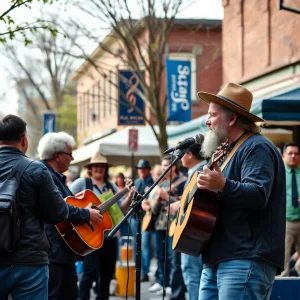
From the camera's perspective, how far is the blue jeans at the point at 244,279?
4.53 meters

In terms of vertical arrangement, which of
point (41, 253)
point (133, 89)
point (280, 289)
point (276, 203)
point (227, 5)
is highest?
point (227, 5)

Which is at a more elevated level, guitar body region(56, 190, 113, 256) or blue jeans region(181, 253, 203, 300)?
guitar body region(56, 190, 113, 256)

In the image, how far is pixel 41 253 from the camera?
5094 mm

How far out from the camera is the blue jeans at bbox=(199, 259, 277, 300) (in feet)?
14.9

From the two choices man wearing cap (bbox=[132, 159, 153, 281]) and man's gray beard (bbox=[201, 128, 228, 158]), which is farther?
man wearing cap (bbox=[132, 159, 153, 281])

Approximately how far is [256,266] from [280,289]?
1847 millimetres

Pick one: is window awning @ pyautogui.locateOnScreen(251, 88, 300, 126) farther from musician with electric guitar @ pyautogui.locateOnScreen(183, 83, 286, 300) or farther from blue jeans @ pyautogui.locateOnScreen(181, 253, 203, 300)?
musician with electric guitar @ pyautogui.locateOnScreen(183, 83, 286, 300)

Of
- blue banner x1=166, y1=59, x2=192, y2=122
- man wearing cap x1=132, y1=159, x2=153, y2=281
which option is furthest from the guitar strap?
blue banner x1=166, y1=59, x2=192, y2=122

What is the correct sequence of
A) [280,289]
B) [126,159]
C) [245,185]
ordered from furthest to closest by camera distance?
[126,159], [280,289], [245,185]

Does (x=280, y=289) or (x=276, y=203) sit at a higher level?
(x=276, y=203)

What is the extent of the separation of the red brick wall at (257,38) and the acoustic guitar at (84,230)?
899cm

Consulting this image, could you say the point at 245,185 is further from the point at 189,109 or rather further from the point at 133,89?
the point at 133,89

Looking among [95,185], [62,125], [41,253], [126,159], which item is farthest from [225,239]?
[62,125]

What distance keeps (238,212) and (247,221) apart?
0.26 feet
